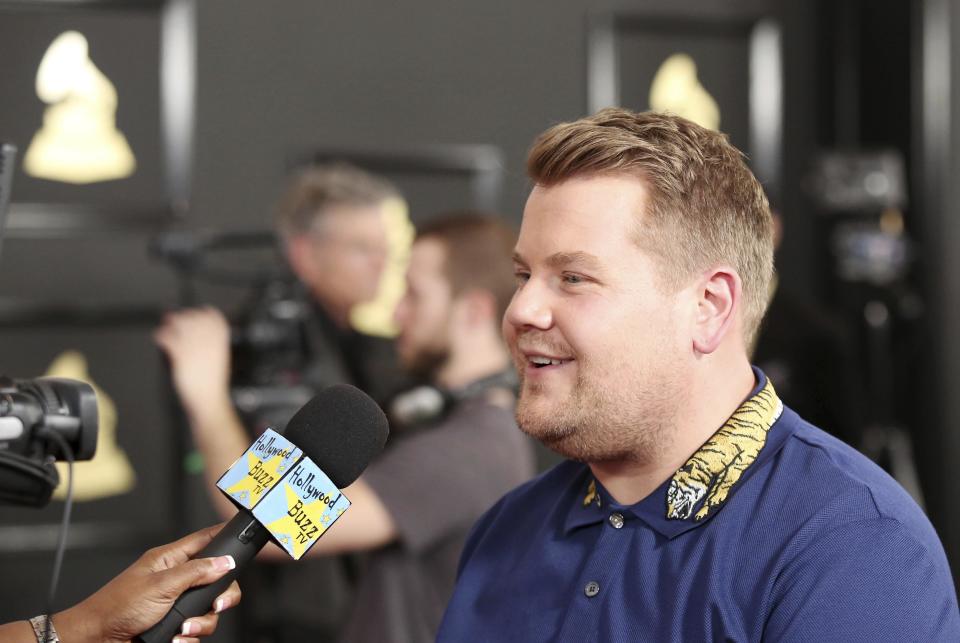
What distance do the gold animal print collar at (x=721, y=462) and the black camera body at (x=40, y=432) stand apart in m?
0.64

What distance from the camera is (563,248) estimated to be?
54.2 inches

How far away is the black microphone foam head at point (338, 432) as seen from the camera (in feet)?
4.14

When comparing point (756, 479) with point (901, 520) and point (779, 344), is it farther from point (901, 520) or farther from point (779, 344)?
point (779, 344)

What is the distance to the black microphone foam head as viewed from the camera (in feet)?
4.14

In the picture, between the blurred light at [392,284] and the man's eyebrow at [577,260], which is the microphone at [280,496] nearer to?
the man's eyebrow at [577,260]

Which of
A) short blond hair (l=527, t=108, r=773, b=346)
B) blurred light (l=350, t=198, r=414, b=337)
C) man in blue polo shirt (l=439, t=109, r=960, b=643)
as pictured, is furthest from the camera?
blurred light (l=350, t=198, r=414, b=337)

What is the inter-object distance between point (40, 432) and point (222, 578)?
286 millimetres

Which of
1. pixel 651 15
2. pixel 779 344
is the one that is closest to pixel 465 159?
pixel 651 15

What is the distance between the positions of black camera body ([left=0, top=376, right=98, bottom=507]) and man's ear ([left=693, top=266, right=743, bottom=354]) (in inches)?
26.3

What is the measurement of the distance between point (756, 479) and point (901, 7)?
13.2 ft

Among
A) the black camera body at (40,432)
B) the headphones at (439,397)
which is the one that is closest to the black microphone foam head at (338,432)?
the black camera body at (40,432)

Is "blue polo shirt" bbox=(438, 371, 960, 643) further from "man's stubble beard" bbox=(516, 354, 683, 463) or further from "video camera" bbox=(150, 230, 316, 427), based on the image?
"video camera" bbox=(150, 230, 316, 427)

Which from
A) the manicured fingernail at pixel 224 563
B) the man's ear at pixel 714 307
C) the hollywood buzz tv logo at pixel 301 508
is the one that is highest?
the man's ear at pixel 714 307

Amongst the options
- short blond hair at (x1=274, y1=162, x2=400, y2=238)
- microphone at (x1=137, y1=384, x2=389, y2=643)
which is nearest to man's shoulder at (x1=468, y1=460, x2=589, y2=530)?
microphone at (x1=137, y1=384, x2=389, y2=643)
